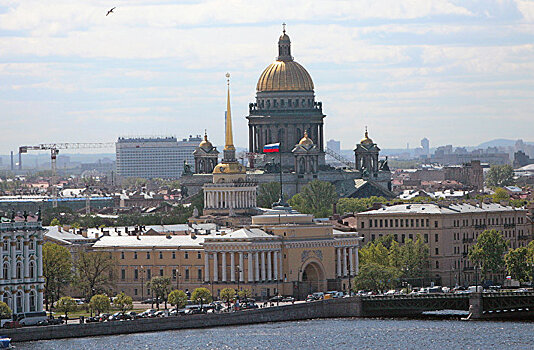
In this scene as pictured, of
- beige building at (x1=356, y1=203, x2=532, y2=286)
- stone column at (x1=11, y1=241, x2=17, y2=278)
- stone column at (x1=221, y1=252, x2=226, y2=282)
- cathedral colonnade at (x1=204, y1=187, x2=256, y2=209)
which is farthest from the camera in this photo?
cathedral colonnade at (x1=204, y1=187, x2=256, y2=209)

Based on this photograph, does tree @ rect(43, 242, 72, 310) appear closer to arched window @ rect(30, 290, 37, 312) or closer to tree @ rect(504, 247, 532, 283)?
arched window @ rect(30, 290, 37, 312)

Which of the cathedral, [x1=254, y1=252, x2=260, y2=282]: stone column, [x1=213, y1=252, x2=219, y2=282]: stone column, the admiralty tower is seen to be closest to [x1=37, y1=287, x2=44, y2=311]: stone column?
[x1=213, y1=252, x2=219, y2=282]: stone column

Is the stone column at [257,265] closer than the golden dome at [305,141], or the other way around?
the stone column at [257,265]

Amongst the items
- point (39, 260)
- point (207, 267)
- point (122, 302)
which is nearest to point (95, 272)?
point (207, 267)

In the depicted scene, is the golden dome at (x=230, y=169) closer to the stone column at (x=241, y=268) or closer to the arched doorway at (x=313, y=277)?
the arched doorway at (x=313, y=277)

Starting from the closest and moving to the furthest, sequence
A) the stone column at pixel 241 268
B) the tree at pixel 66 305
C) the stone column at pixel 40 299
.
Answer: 1. the stone column at pixel 40 299
2. the tree at pixel 66 305
3. the stone column at pixel 241 268

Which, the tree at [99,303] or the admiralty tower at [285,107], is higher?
the admiralty tower at [285,107]

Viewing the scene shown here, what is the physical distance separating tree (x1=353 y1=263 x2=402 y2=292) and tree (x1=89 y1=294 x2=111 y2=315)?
17.0 m

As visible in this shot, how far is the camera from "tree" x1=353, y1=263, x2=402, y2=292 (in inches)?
4262

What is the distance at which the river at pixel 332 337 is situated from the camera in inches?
3420

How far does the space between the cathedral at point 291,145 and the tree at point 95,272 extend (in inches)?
2194

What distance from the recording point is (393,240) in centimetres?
12131

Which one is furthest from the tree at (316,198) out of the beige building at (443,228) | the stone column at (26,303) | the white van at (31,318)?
the white van at (31,318)

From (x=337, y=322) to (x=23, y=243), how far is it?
16.2 m
